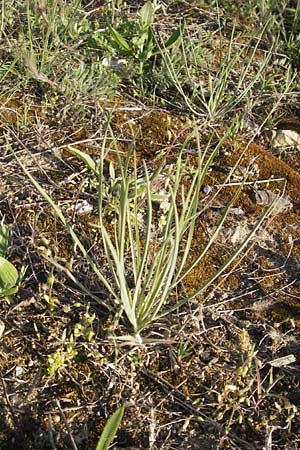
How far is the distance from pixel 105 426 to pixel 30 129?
100 cm

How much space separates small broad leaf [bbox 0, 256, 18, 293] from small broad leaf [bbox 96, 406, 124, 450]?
42 centimetres

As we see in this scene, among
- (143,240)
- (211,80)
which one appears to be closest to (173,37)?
(211,80)

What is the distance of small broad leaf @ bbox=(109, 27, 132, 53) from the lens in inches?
80.7

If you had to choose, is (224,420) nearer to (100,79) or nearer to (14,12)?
(100,79)

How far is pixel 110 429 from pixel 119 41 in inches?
52.9

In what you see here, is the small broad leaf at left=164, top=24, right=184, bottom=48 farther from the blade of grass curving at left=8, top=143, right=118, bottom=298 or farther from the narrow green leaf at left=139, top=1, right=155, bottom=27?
the blade of grass curving at left=8, top=143, right=118, bottom=298

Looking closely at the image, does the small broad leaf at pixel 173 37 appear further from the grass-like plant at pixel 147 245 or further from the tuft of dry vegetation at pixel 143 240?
the grass-like plant at pixel 147 245

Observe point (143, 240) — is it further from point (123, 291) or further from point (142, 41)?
point (142, 41)

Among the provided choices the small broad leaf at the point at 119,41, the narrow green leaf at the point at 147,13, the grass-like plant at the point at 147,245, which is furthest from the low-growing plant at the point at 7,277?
the narrow green leaf at the point at 147,13

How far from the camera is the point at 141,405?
137 centimetres

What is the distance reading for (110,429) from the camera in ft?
4.10

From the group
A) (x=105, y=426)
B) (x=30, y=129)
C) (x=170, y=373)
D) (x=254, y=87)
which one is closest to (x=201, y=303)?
(x=170, y=373)

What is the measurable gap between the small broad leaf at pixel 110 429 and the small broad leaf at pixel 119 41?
1284 millimetres

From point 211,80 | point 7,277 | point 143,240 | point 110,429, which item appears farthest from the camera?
point 211,80
